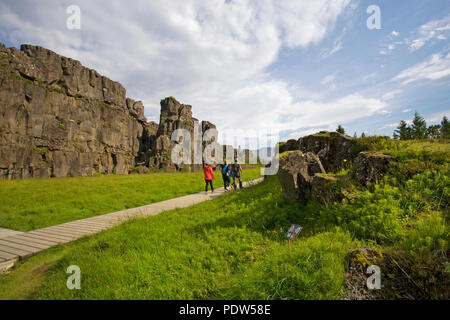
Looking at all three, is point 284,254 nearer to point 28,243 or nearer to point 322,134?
point 322,134

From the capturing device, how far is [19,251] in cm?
599

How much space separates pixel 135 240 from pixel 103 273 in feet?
4.86

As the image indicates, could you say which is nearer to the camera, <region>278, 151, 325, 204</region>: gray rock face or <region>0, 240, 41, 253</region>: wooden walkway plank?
<region>0, 240, 41, 253</region>: wooden walkway plank

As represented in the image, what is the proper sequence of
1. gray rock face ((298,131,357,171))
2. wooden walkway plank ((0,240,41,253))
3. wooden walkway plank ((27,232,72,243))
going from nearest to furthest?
wooden walkway plank ((0,240,41,253)) < wooden walkway plank ((27,232,72,243)) < gray rock face ((298,131,357,171))

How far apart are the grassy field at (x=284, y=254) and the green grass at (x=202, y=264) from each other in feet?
0.07

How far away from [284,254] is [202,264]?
5.62 ft

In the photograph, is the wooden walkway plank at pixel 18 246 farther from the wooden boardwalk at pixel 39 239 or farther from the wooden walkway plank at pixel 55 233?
the wooden walkway plank at pixel 55 233

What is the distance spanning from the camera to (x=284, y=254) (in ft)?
11.6

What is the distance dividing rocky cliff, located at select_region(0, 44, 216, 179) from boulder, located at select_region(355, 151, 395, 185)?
52827mm

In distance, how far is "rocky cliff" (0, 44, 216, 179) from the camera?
129 feet

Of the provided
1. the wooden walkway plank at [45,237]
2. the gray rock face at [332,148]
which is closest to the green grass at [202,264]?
the wooden walkway plank at [45,237]

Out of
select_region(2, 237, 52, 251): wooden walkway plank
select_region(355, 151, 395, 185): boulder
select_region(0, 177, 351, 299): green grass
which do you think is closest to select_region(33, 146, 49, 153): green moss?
select_region(2, 237, 52, 251): wooden walkway plank

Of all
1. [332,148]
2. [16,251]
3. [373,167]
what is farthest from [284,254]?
[16,251]

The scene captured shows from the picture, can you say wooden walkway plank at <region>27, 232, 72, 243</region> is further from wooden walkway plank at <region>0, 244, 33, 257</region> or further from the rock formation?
the rock formation
